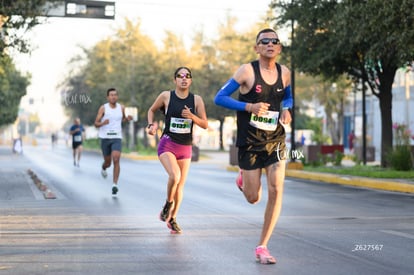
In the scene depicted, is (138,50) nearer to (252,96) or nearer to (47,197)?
(47,197)

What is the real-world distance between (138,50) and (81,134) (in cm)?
2479

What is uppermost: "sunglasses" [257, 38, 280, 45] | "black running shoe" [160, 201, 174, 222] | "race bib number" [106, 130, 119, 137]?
"sunglasses" [257, 38, 280, 45]

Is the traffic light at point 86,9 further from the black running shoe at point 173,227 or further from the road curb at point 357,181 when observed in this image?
the black running shoe at point 173,227

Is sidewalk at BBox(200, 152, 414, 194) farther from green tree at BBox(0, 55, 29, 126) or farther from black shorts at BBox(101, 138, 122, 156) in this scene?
green tree at BBox(0, 55, 29, 126)

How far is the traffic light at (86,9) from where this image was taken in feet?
84.2

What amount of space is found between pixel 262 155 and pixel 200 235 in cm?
224

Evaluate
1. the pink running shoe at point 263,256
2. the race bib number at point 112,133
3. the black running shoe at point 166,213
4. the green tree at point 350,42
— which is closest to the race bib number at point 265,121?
the pink running shoe at point 263,256

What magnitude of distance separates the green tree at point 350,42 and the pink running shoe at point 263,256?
42.0 feet

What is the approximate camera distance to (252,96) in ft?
23.6

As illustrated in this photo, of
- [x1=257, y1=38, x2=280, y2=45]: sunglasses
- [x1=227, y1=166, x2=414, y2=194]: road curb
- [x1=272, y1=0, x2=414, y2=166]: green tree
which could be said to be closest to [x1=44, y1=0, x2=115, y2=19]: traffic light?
[x1=272, y1=0, x2=414, y2=166]: green tree

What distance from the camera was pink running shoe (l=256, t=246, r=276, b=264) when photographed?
7.09 m

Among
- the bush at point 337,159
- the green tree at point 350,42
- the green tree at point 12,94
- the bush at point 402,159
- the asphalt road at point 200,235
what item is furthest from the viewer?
the green tree at point 12,94

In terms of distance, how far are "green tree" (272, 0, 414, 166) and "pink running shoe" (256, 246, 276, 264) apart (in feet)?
42.0

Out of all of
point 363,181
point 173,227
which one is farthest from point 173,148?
point 363,181
